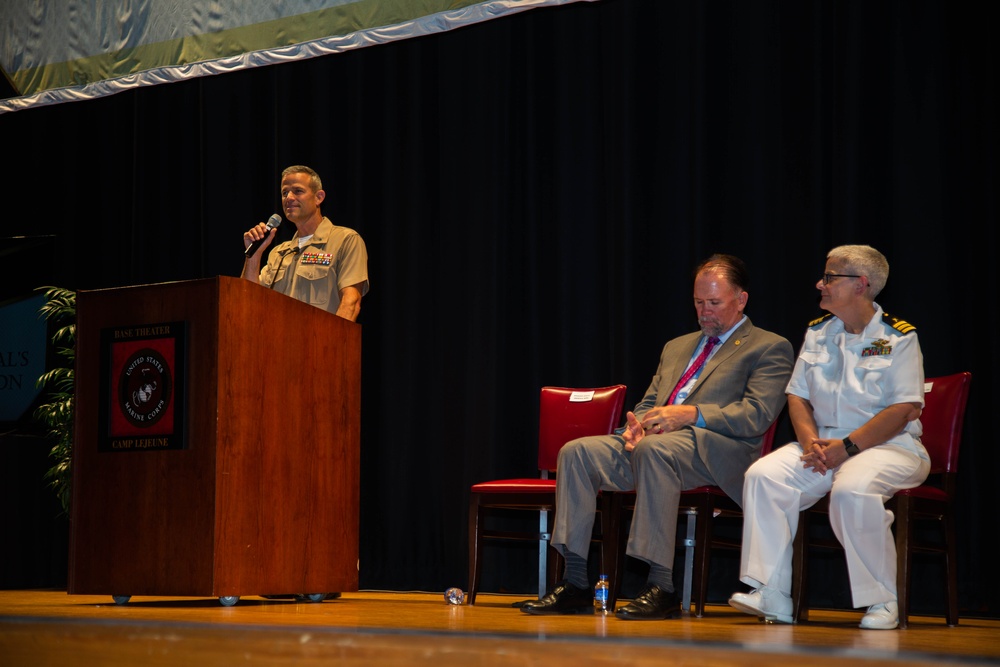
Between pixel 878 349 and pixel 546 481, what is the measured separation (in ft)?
4.10

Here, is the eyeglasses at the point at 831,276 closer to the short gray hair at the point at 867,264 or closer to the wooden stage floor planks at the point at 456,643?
the short gray hair at the point at 867,264

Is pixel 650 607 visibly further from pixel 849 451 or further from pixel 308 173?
pixel 308 173

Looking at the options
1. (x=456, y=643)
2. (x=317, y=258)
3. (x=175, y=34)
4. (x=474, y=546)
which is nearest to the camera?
(x=456, y=643)

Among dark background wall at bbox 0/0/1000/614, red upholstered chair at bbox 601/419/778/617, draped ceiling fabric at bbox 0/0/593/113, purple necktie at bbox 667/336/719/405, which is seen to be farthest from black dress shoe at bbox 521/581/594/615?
draped ceiling fabric at bbox 0/0/593/113

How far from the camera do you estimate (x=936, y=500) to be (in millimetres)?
3402

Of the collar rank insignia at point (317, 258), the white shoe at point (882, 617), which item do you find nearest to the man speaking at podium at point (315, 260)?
the collar rank insignia at point (317, 258)

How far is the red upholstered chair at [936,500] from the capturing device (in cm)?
334

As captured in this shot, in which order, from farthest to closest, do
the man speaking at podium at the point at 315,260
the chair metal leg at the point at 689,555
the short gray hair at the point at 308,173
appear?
the short gray hair at the point at 308,173 → the man speaking at podium at the point at 315,260 → the chair metal leg at the point at 689,555

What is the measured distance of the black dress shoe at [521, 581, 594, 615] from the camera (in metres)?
3.46

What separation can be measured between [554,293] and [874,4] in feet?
5.85

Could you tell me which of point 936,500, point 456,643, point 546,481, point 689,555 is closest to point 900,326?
point 936,500

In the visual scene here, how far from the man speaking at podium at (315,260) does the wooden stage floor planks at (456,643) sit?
1.63 metres

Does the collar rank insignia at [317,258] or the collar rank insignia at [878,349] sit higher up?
the collar rank insignia at [317,258]

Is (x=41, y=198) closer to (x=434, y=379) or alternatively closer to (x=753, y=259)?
(x=434, y=379)
